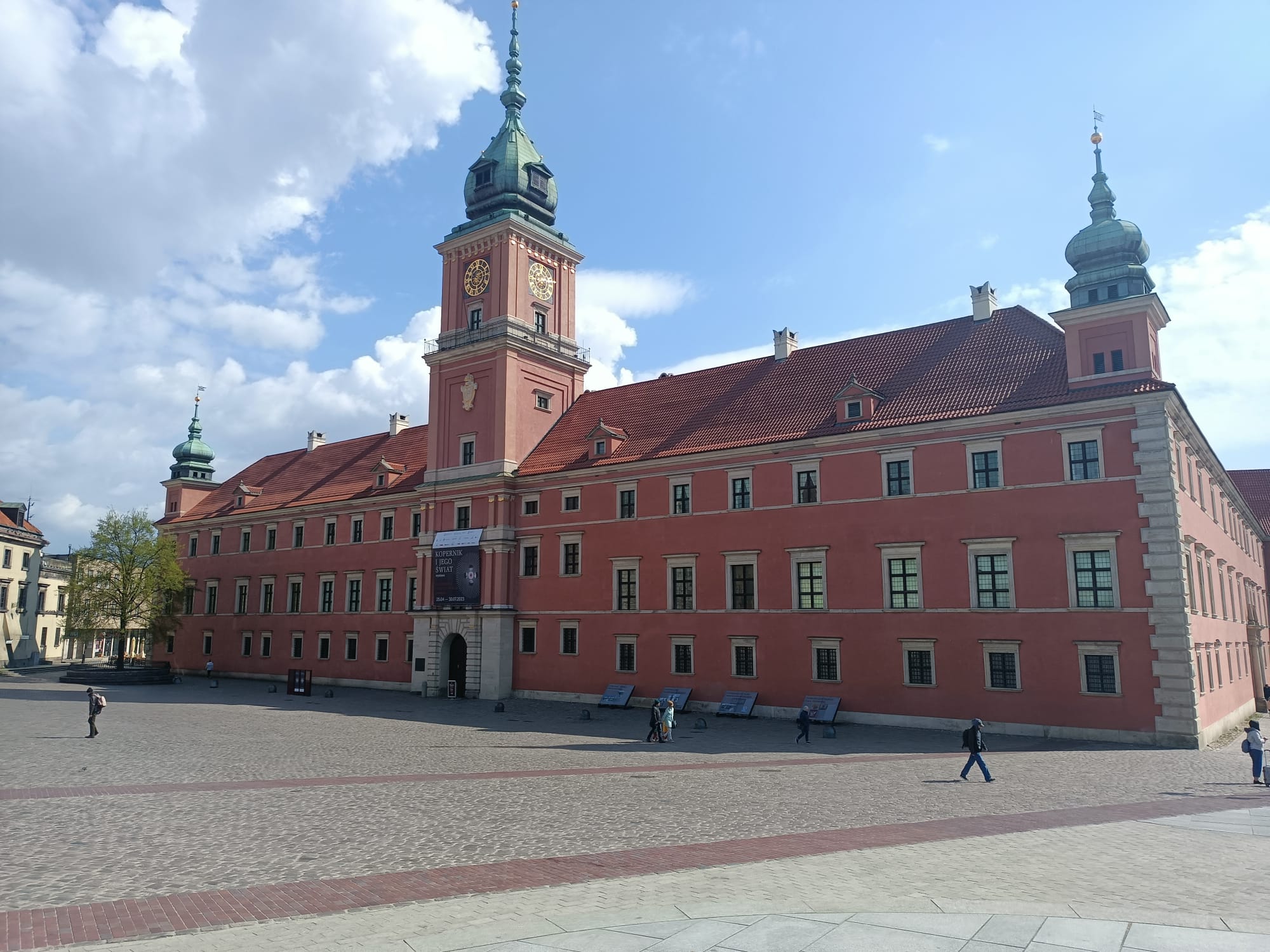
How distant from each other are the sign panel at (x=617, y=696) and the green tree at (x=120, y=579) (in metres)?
36.2

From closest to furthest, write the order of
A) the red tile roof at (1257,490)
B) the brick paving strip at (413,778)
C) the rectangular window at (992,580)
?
1. the brick paving strip at (413,778)
2. the rectangular window at (992,580)
3. the red tile roof at (1257,490)

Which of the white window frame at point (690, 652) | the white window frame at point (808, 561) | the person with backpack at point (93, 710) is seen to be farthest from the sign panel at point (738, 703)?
Result: the person with backpack at point (93, 710)

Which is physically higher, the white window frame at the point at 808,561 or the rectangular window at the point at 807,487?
the rectangular window at the point at 807,487

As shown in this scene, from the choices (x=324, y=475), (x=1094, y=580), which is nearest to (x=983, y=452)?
(x=1094, y=580)

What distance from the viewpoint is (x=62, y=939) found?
28.6ft

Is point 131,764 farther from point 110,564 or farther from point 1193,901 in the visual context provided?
point 110,564

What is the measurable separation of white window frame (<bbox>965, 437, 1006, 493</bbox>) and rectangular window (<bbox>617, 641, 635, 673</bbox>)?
54.1ft

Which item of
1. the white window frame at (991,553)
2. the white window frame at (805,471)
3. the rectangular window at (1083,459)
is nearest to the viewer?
the rectangular window at (1083,459)

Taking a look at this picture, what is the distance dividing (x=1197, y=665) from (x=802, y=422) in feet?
53.0

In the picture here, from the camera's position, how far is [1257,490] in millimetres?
64125

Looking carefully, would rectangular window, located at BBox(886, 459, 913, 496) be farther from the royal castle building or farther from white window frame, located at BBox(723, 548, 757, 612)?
white window frame, located at BBox(723, 548, 757, 612)

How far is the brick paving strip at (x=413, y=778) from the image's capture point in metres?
17.3

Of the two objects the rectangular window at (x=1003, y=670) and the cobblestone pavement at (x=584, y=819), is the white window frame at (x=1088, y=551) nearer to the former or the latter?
the rectangular window at (x=1003, y=670)

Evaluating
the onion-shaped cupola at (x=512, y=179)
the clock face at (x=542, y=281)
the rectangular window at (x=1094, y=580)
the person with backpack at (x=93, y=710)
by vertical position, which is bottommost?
the person with backpack at (x=93, y=710)
